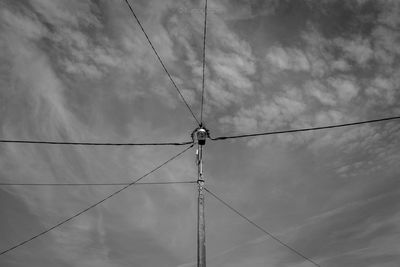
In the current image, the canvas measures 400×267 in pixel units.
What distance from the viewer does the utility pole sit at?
9409mm

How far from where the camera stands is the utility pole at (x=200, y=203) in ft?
30.9

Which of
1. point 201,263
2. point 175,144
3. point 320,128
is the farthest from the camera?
point 175,144

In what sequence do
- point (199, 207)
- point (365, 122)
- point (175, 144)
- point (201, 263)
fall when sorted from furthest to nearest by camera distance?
point (175, 144)
point (365, 122)
point (199, 207)
point (201, 263)

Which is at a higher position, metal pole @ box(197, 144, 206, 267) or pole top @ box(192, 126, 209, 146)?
pole top @ box(192, 126, 209, 146)

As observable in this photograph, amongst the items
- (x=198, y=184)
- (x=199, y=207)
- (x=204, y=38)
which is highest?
(x=204, y=38)

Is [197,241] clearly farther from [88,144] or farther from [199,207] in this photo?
[88,144]

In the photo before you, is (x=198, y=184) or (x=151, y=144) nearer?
(x=198, y=184)

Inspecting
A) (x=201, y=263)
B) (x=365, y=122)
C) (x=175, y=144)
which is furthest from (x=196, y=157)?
(x=365, y=122)

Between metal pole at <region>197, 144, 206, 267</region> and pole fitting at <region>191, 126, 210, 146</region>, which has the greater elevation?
pole fitting at <region>191, 126, 210, 146</region>

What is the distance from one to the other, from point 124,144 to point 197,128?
2976 mm

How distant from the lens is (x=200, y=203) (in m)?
10.6

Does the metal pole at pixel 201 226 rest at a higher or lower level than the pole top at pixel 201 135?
lower

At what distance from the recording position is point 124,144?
12414 millimetres

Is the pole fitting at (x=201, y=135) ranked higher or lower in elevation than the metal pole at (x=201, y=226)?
higher
